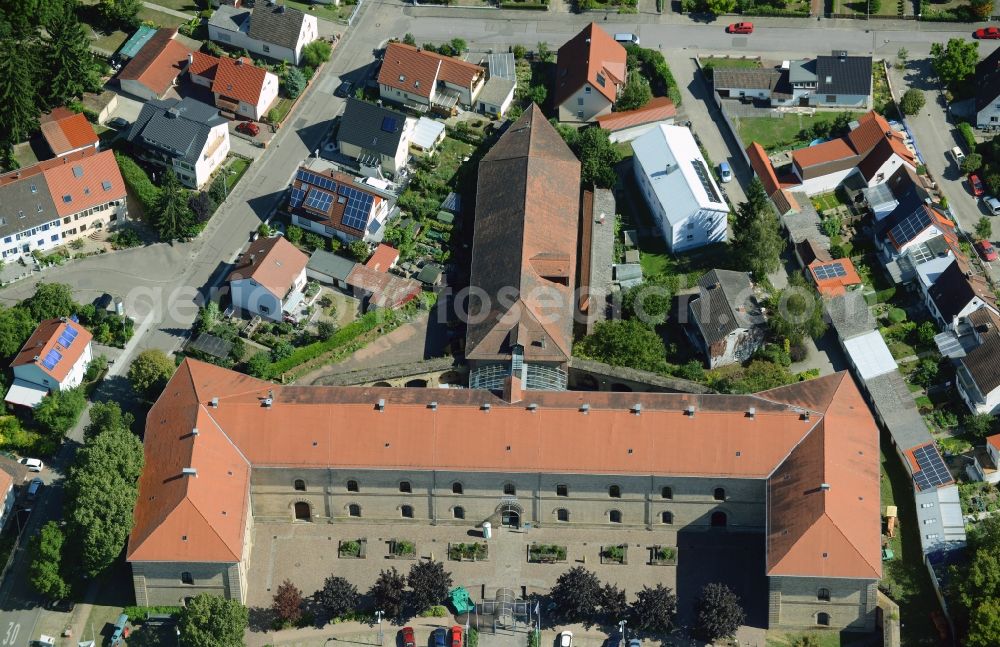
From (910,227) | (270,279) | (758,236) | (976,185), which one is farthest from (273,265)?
(976,185)

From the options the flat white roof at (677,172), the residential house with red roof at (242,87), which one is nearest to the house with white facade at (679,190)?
the flat white roof at (677,172)

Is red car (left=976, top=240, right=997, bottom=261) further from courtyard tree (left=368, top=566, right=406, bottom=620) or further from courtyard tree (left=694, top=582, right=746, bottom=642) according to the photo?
courtyard tree (left=368, top=566, right=406, bottom=620)

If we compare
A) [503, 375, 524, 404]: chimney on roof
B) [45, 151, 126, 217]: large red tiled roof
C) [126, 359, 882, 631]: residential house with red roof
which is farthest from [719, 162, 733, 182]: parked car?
[45, 151, 126, 217]: large red tiled roof

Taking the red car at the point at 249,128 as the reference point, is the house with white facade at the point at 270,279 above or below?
below

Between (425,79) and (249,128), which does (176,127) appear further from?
(425,79)

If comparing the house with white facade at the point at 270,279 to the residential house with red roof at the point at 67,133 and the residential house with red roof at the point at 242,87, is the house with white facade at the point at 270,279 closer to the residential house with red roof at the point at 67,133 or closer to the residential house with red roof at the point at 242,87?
the residential house with red roof at the point at 242,87

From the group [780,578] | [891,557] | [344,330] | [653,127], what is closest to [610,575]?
[780,578]

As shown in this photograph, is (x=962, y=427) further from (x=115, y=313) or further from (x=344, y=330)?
(x=115, y=313)

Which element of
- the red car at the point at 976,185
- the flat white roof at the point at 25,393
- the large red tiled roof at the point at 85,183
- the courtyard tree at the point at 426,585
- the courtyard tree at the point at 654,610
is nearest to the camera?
the courtyard tree at the point at 654,610
